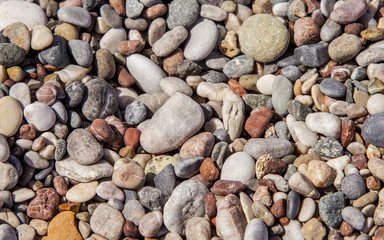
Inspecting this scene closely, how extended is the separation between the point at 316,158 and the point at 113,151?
168 cm

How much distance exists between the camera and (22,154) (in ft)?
9.76

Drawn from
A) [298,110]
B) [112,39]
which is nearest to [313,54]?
[298,110]

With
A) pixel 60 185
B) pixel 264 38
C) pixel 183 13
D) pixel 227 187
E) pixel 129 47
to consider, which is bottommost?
pixel 60 185

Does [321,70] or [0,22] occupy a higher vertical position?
[0,22]

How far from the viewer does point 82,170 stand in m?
2.97

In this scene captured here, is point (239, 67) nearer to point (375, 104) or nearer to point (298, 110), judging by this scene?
point (298, 110)

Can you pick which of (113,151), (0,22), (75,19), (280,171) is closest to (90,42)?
(75,19)

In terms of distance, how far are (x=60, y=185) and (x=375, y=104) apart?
2.59 meters

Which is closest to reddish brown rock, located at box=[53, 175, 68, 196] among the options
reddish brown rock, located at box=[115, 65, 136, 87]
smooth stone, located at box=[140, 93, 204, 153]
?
smooth stone, located at box=[140, 93, 204, 153]

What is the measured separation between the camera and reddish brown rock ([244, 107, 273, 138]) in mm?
3186

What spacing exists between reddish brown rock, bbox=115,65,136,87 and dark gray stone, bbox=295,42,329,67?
1573mm

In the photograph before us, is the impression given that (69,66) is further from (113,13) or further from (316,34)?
(316,34)

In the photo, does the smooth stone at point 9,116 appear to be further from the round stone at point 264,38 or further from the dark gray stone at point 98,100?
the round stone at point 264,38

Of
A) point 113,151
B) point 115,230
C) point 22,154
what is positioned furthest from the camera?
point 113,151
